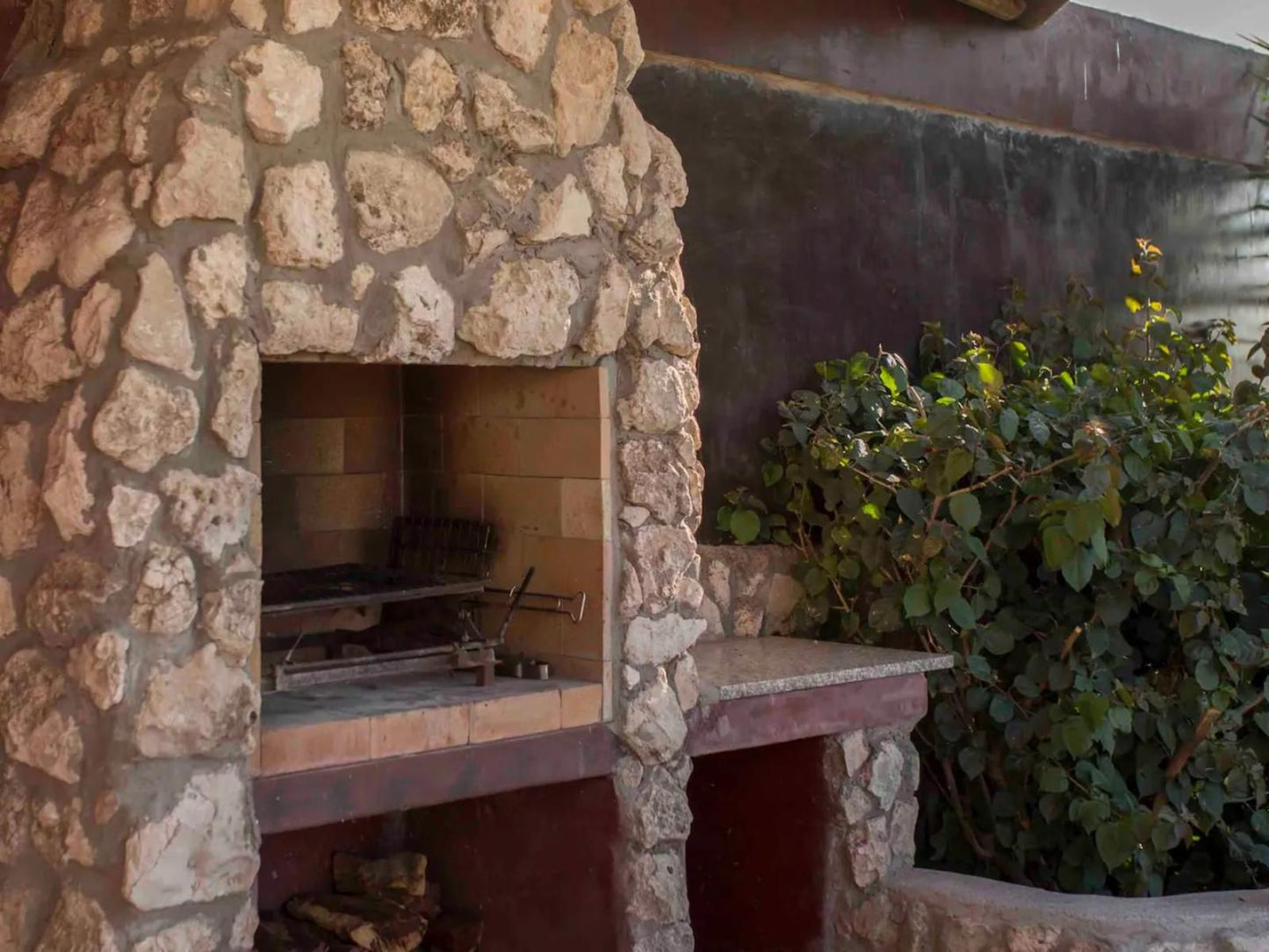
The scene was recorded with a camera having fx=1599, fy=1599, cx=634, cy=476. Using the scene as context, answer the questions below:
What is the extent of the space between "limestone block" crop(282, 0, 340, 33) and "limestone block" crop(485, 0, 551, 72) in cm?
41

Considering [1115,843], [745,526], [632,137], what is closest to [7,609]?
[632,137]

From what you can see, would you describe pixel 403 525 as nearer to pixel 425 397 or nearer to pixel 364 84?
pixel 425 397

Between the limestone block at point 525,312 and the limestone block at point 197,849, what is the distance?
1.11 meters

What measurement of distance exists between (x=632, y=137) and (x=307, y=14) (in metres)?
0.94

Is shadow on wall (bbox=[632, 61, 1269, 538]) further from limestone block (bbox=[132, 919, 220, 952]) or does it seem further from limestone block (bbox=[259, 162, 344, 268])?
A: limestone block (bbox=[132, 919, 220, 952])

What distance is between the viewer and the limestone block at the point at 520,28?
3.56 m

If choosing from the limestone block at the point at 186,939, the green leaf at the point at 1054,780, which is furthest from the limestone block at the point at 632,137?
Answer: the green leaf at the point at 1054,780

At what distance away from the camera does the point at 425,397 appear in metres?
4.51

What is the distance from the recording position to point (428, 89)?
343 cm

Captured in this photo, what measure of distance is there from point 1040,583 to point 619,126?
235 cm

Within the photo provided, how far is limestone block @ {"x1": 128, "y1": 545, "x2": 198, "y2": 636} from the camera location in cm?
302

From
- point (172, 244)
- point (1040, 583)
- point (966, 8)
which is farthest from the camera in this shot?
point (966, 8)

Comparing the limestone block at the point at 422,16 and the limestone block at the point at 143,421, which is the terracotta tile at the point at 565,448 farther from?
the limestone block at the point at 143,421

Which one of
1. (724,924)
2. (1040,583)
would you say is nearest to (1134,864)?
(1040,583)
